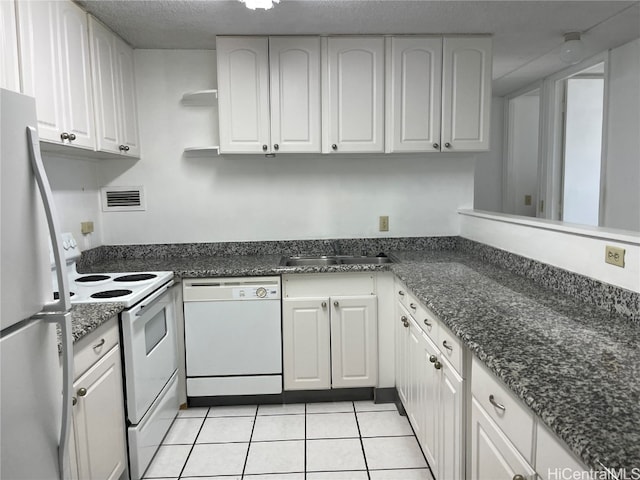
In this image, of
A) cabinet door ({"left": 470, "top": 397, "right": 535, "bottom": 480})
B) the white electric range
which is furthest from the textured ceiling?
cabinet door ({"left": 470, "top": 397, "right": 535, "bottom": 480})

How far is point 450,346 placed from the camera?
1574 mm

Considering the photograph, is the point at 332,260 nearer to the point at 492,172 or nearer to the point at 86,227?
the point at 86,227

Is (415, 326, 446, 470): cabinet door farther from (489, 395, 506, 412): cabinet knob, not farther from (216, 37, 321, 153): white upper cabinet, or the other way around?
(216, 37, 321, 153): white upper cabinet

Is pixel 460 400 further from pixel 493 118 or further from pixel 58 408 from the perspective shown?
pixel 493 118

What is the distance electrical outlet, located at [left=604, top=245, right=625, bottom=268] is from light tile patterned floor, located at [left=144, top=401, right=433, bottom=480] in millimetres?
1253

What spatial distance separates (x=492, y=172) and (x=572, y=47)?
1.94 metres

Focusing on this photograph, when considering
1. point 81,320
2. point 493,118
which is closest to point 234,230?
point 81,320

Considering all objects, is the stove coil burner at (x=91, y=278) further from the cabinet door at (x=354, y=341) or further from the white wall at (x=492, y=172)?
the white wall at (x=492, y=172)

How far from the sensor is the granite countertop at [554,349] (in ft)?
2.72

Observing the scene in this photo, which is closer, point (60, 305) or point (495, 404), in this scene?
point (60, 305)

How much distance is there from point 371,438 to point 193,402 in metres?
1.16

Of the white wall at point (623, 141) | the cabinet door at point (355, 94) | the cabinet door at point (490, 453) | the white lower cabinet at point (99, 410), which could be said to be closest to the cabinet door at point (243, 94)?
the cabinet door at point (355, 94)

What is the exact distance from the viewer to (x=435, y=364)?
172 cm

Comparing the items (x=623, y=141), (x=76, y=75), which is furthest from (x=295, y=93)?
(x=623, y=141)
